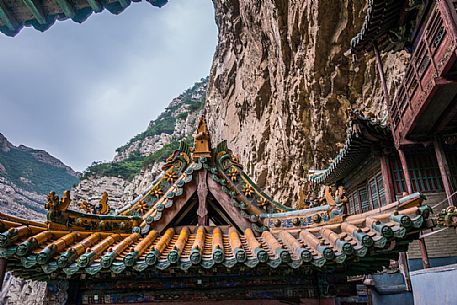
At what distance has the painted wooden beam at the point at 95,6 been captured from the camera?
252cm

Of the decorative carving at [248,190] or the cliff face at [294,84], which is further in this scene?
the cliff face at [294,84]

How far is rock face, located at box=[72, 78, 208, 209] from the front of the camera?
43562 millimetres

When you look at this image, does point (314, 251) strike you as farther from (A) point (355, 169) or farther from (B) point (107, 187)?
(B) point (107, 187)

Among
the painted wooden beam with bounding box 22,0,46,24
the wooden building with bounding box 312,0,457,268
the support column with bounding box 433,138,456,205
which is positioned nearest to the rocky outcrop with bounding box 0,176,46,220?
the wooden building with bounding box 312,0,457,268

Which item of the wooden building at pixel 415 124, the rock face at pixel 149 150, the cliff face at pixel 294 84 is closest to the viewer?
the wooden building at pixel 415 124

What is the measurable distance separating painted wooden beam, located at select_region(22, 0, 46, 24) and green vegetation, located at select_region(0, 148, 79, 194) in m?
54.1

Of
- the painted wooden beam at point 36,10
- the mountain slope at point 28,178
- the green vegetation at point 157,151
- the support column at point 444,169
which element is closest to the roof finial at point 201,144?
the painted wooden beam at point 36,10

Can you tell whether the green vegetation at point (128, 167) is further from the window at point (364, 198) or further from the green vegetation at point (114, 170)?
the window at point (364, 198)

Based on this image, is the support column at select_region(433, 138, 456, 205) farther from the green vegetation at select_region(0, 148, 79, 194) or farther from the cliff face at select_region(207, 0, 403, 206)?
the green vegetation at select_region(0, 148, 79, 194)

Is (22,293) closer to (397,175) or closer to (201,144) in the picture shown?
(201,144)

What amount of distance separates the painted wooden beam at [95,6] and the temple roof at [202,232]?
2.20m

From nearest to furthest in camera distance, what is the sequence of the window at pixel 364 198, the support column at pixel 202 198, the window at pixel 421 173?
the support column at pixel 202 198 < the window at pixel 421 173 < the window at pixel 364 198

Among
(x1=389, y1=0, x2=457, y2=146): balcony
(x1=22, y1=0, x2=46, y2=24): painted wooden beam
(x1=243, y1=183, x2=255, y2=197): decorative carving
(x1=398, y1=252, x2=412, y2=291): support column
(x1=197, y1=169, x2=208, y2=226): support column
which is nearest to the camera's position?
(x1=22, y1=0, x2=46, y2=24): painted wooden beam

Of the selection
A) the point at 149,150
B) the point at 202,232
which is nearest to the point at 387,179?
the point at 202,232
